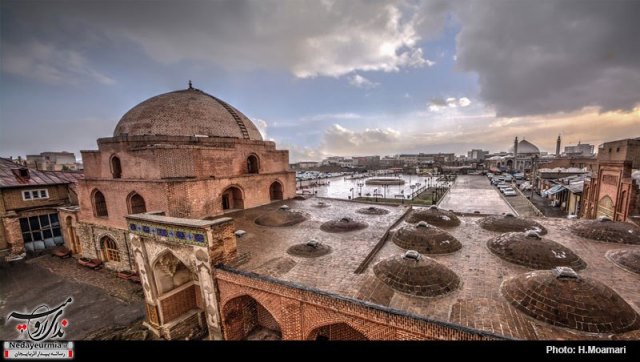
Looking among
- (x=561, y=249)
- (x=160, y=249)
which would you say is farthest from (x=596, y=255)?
(x=160, y=249)

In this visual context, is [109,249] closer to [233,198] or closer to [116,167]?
[116,167]

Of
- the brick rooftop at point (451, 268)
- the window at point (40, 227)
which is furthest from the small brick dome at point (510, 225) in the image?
the window at point (40, 227)

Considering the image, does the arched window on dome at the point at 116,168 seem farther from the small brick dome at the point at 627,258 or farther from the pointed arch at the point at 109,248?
the small brick dome at the point at 627,258

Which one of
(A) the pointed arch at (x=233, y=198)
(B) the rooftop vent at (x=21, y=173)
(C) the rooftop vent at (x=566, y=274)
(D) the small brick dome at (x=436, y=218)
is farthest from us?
(B) the rooftop vent at (x=21, y=173)

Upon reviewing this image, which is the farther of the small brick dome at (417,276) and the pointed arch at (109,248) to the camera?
the pointed arch at (109,248)

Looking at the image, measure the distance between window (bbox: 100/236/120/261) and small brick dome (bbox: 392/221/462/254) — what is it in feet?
57.2

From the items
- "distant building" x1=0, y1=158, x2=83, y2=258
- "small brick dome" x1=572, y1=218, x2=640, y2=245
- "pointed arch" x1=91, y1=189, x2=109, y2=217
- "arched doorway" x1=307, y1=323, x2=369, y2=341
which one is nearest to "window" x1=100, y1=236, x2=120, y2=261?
"pointed arch" x1=91, y1=189, x2=109, y2=217

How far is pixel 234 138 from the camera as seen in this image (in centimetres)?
1783

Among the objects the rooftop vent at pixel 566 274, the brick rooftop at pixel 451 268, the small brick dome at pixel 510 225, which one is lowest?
the brick rooftop at pixel 451 268

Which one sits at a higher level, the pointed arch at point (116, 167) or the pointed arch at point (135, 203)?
the pointed arch at point (116, 167)

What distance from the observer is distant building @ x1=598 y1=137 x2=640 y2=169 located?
814 inches

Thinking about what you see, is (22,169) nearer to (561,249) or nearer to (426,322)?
(426,322)

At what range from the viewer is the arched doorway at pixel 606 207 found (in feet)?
56.7

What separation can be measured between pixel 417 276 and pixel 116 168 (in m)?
18.1
